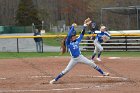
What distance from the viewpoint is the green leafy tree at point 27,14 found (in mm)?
84688

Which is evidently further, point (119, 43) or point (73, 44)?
point (119, 43)

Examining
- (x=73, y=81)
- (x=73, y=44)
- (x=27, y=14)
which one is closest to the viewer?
(x=73, y=44)

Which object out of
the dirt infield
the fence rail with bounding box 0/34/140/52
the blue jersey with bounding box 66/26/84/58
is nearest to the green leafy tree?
the fence rail with bounding box 0/34/140/52

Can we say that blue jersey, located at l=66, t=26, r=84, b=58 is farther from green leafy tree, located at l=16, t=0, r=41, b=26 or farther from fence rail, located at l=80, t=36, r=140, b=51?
green leafy tree, located at l=16, t=0, r=41, b=26

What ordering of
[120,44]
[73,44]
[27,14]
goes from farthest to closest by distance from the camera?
[27,14] → [120,44] → [73,44]

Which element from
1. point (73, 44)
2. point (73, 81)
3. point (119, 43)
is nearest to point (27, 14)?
point (119, 43)

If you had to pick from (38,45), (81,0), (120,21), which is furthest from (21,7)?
(38,45)

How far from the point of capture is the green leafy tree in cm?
8469

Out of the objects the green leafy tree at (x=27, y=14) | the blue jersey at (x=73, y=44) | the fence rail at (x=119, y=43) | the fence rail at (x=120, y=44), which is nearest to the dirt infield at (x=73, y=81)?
the blue jersey at (x=73, y=44)

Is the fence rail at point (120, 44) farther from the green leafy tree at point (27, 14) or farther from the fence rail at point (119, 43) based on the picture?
the green leafy tree at point (27, 14)

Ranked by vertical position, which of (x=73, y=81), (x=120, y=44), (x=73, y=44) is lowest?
(x=120, y=44)

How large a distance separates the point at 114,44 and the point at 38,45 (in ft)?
19.8

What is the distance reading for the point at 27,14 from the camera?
3329 inches

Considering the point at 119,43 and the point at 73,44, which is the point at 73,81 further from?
the point at 119,43
